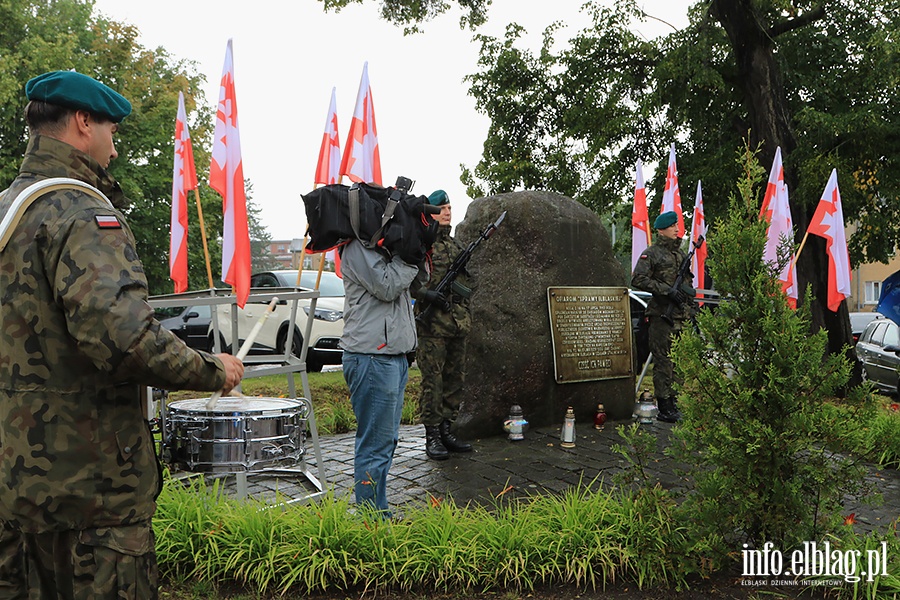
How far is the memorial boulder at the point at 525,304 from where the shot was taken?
6586mm

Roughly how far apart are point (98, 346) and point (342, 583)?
2000mm

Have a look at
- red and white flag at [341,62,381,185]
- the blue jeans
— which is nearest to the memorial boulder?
red and white flag at [341,62,381,185]

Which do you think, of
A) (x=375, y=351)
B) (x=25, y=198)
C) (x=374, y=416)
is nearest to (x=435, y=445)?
(x=374, y=416)

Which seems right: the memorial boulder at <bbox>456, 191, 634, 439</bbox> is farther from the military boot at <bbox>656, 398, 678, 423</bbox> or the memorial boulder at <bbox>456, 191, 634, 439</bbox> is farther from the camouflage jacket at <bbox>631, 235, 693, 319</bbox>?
the military boot at <bbox>656, 398, 678, 423</bbox>

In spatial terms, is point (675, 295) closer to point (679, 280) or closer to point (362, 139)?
point (679, 280)

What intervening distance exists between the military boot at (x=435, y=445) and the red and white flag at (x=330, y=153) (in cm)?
251

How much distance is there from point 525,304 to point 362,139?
6.79 feet

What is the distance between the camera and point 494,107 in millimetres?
18031

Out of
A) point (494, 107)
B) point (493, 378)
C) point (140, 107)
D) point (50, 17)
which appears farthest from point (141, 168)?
point (493, 378)

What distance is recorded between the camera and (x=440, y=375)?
19.2ft

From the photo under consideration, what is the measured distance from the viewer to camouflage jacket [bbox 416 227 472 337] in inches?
227

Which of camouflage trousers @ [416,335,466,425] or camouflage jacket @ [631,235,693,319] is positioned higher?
camouflage jacket @ [631,235,693,319]

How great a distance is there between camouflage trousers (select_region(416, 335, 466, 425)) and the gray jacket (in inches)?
70.2

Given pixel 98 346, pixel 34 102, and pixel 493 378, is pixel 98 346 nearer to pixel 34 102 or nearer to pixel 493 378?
pixel 34 102
